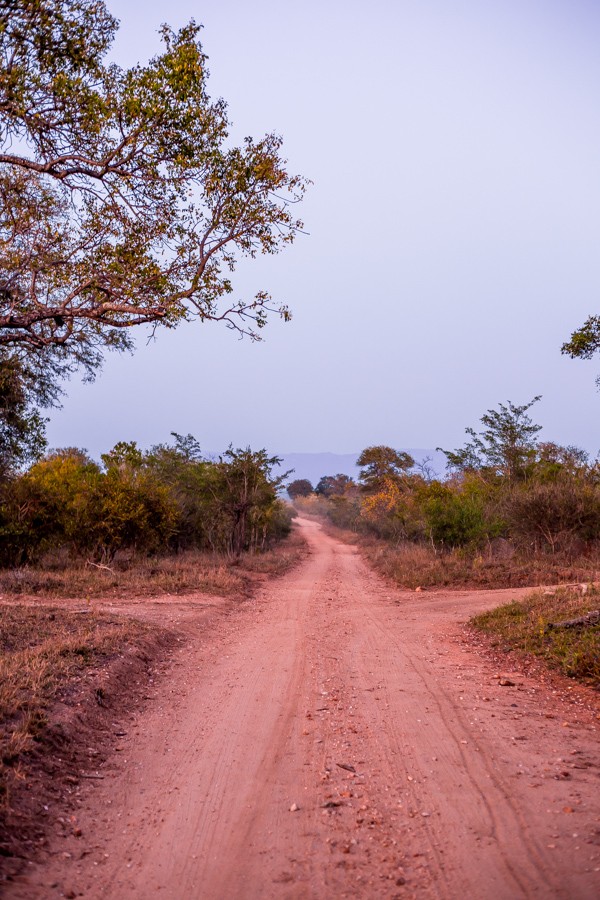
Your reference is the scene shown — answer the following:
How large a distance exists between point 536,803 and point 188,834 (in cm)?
233

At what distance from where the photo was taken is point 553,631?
30.3ft

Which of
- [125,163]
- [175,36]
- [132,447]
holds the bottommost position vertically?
[132,447]

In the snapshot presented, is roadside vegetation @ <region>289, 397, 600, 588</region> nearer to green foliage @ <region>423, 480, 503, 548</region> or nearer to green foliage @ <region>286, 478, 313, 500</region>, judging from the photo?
green foliage @ <region>423, 480, 503, 548</region>

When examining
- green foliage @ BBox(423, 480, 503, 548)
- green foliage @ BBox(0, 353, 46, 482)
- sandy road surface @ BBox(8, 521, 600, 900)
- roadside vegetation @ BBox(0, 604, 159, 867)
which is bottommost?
sandy road surface @ BBox(8, 521, 600, 900)

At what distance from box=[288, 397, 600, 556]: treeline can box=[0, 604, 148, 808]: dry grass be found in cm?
1604

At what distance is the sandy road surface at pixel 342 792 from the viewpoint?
3492mm

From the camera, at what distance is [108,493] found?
20.1 meters

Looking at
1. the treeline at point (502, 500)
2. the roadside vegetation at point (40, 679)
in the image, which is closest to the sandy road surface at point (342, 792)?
the roadside vegetation at point (40, 679)

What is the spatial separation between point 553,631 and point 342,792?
19.0 ft

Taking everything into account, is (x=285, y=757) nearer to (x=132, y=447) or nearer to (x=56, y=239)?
(x=56, y=239)

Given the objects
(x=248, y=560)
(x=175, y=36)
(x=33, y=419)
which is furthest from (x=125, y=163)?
(x=248, y=560)

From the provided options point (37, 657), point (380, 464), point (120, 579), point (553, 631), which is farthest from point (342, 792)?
point (380, 464)

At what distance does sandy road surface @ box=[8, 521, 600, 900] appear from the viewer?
11.5 feet

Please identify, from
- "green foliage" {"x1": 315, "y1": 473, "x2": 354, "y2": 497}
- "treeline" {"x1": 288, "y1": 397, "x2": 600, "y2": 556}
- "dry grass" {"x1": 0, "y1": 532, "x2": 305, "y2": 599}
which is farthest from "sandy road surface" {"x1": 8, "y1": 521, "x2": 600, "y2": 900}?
"green foliage" {"x1": 315, "y1": 473, "x2": 354, "y2": 497}
